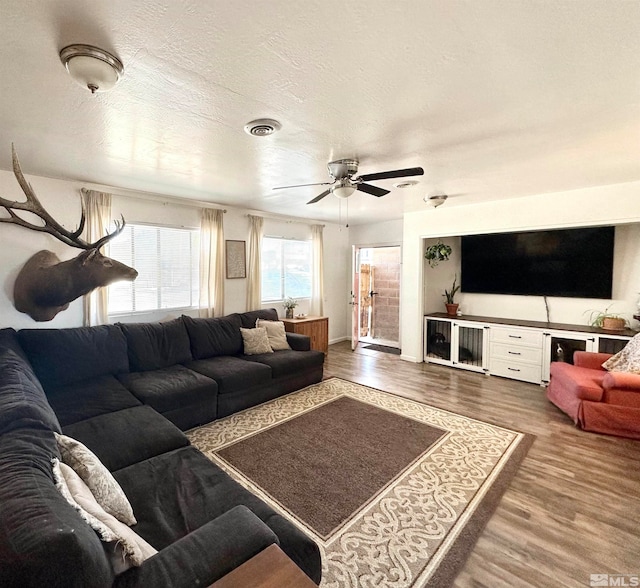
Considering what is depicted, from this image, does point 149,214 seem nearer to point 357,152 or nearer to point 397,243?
point 357,152

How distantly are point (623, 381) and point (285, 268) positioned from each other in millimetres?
4726

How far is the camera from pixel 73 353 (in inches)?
123

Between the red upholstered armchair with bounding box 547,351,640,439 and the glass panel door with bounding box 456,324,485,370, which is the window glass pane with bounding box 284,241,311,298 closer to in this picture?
the glass panel door with bounding box 456,324,485,370

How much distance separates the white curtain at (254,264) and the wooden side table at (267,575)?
14.3ft

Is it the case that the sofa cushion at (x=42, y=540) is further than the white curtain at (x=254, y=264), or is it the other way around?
the white curtain at (x=254, y=264)

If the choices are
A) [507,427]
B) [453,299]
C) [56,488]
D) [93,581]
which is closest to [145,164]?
[56,488]

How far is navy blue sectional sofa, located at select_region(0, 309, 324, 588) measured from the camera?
87 centimetres

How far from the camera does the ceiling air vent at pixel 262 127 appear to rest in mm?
2117

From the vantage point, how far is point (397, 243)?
6363 millimetres

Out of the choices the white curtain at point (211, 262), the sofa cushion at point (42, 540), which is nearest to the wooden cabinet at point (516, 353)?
the white curtain at point (211, 262)

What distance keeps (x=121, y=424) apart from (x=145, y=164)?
2.25 m

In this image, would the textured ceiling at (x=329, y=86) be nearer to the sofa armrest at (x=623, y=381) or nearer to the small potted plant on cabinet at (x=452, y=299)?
the sofa armrest at (x=623, y=381)

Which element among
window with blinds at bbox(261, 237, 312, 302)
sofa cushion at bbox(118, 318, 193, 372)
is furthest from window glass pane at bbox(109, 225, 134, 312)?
window with blinds at bbox(261, 237, 312, 302)

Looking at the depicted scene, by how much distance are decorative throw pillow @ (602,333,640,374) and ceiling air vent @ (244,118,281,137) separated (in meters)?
3.93
